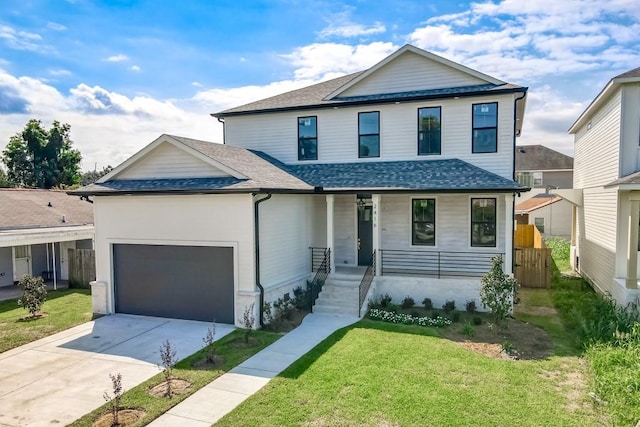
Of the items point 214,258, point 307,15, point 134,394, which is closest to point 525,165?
point 307,15

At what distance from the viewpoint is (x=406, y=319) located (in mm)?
12133

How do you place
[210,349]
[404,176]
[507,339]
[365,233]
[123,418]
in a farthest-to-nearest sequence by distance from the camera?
[365,233]
[404,176]
[507,339]
[210,349]
[123,418]

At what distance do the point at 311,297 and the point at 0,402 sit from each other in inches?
318

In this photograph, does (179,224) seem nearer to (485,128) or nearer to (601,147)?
(485,128)

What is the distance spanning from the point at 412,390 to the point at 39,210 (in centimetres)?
1856

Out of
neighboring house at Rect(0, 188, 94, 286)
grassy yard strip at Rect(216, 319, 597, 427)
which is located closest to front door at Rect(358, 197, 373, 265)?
grassy yard strip at Rect(216, 319, 597, 427)

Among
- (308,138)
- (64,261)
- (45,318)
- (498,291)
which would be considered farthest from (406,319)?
(64,261)

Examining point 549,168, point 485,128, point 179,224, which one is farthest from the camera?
point 549,168

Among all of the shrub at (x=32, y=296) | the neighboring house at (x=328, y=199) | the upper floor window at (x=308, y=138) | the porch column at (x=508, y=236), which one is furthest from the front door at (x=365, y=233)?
the shrub at (x=32, y=296)

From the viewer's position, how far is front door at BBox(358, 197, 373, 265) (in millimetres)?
15734

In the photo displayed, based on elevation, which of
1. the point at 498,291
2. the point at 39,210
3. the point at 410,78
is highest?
the point at 410,78

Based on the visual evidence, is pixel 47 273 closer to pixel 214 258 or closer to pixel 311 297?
pixel 214 258

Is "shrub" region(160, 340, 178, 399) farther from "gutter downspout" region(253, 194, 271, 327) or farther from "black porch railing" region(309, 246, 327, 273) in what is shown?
"black porch railing" region(309, 246, 327, 273)

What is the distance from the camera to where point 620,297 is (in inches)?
480
